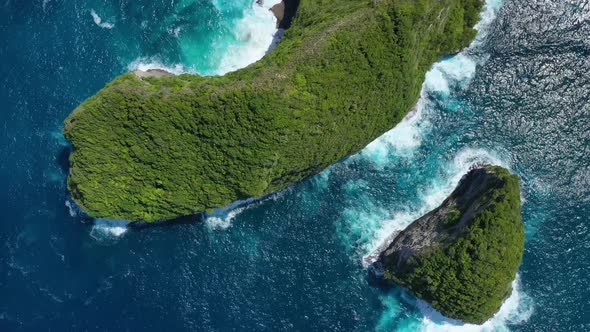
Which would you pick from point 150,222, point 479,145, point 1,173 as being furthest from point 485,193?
point 1,173

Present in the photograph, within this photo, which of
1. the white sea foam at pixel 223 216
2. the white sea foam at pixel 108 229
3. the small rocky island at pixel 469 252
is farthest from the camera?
the white sea foam at pixel 223 216

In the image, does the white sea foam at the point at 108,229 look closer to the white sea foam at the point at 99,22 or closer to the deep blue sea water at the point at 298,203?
the deep blue sea water at the point at 298,203

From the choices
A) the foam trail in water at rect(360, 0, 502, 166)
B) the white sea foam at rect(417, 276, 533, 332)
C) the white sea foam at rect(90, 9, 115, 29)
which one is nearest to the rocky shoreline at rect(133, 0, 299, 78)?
the white sea foam at rect(90, 9, 115, 29)

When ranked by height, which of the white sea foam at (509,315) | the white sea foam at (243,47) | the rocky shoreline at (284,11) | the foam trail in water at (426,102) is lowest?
the white sea foam at (509,315)

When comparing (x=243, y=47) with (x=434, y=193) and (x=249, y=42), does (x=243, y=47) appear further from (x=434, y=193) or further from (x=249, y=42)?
(x=434, y=193)

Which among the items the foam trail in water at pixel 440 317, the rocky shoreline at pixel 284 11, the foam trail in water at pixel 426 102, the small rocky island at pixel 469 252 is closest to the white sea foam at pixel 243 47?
the rocky shoreline at pixel 284 11

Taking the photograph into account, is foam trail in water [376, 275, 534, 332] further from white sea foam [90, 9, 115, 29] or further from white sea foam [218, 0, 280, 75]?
white sea foam [90, 9, 115, 29]

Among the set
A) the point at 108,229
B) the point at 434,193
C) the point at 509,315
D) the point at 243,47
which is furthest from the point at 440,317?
the point at 108,229
